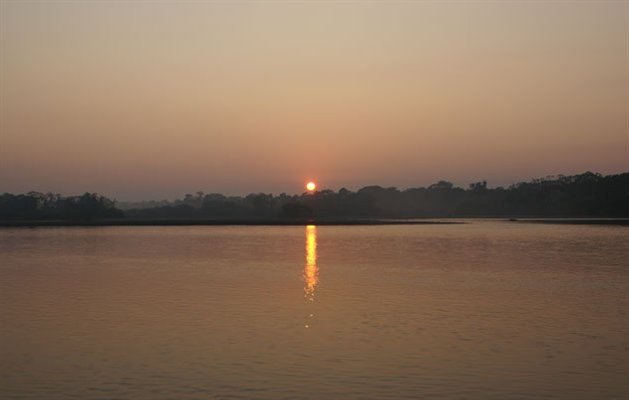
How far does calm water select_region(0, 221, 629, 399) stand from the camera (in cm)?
1823

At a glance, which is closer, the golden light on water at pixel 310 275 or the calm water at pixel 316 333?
the calm water at pixel 316 333

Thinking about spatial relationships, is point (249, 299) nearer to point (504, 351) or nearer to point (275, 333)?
point (275, 333)

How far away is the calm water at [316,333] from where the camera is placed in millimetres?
18234

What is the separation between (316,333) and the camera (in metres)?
25.4

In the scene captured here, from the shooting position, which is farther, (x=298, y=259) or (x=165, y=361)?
(x=298, y=259)

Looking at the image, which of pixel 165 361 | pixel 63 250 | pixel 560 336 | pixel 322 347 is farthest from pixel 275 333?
pixel 63 250

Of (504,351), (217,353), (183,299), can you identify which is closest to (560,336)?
(504,351)

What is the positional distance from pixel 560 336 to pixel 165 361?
13.3 m

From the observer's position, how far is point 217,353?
22016mm

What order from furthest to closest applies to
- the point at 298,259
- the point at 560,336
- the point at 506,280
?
1. the point at 298,259
2. the point at 506,280
3. the point at 560,336

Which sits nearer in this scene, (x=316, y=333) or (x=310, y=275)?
(x=316, y=333)

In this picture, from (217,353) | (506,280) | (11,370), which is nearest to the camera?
(11,370)

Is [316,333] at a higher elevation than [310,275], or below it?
below

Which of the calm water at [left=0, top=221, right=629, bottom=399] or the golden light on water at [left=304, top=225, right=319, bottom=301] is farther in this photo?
the golden light on water at [left=304, top=225, right=319, bottom=301]
